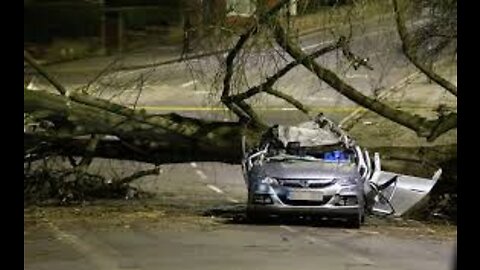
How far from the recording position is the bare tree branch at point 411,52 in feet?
35.1

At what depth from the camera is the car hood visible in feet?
30.1

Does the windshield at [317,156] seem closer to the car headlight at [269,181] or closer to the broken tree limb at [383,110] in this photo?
the car headlight at [269,181]

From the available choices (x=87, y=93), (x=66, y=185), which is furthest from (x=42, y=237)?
(x=87, y=93)

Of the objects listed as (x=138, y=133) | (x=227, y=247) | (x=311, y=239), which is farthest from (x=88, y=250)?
(x=138, y=133)

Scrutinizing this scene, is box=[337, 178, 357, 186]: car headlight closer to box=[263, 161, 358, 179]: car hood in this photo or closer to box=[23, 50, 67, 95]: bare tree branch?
box=[263, 161, 358, 179]: car hood

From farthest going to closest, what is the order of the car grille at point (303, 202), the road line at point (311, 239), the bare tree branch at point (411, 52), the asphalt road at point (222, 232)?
the bare tree branch at point (411, 52) < the car grille at point (303, 202) < the road line at point (311, 239) < the asphalt road at point (222, 232)

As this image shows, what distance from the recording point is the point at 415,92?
1373cm

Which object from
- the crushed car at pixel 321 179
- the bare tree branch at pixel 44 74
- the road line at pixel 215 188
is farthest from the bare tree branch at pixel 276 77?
the bare tree branch at pixel 44 74

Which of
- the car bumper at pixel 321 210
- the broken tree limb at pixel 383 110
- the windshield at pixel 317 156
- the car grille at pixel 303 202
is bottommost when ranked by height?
the car bumper at pixel 321 210

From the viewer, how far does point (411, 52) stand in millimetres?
10922

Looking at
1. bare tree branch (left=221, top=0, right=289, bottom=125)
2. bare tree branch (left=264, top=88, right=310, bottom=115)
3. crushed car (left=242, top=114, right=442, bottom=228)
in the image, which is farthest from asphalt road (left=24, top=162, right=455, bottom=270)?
bare tree branch (left=264, top=88, right=310, bottom=115)

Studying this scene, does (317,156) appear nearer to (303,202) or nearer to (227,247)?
(303,202)

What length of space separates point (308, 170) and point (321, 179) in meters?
0.22

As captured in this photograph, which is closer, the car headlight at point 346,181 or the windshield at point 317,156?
the car headlight at point 346,181
